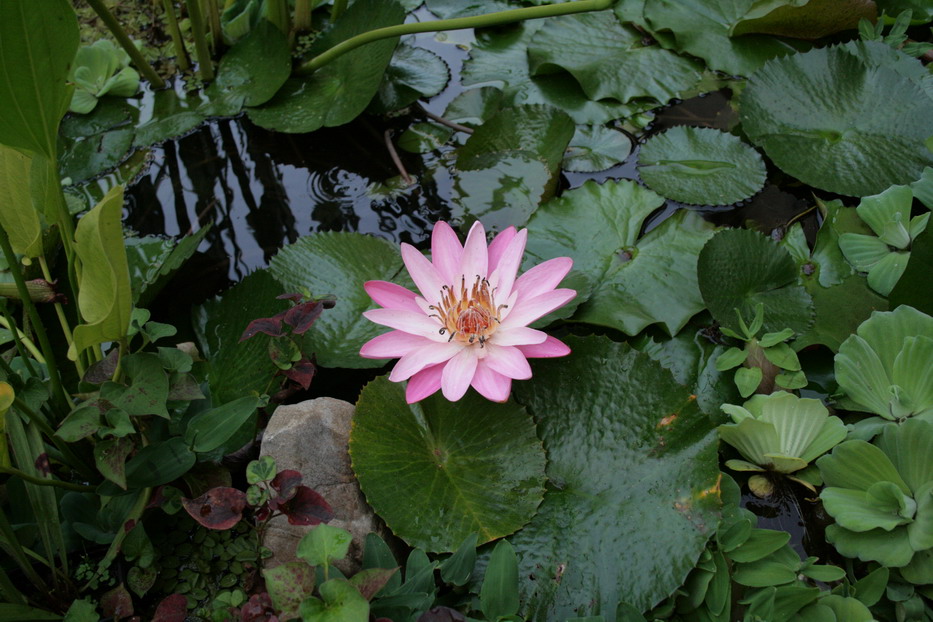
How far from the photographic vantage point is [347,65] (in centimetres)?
214

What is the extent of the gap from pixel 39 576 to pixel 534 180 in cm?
137

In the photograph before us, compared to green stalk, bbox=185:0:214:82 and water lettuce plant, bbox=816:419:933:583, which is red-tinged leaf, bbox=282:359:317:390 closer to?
water lettuce plant, bbox=816:419:933:583

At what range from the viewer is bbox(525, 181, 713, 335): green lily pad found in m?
1.51

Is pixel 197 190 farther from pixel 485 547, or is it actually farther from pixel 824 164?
pixel 824 164

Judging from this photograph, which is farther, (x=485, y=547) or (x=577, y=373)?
(x=577, y=373)

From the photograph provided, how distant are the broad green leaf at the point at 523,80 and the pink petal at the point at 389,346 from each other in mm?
1125

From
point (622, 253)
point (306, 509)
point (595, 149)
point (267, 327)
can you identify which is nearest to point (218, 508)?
point (306, 509)

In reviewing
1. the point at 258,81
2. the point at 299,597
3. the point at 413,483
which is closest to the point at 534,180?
the point at 413,483

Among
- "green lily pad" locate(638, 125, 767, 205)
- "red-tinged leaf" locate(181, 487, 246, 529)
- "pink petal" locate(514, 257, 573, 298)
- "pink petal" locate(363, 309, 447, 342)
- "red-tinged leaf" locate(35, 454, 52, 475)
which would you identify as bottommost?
"green lily pad" locate(638, 125, 767, 205)

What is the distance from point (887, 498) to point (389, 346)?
90 centimetres

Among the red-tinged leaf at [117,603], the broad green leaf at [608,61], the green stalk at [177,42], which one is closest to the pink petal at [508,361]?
the red-tinged leaf at [117,603]

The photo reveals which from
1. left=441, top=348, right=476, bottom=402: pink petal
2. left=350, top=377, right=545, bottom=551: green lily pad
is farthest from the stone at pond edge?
left=441, top=348, right=476, bottom=402: pink petal

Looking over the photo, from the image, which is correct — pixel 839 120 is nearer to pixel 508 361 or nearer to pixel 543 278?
pixel 543 278

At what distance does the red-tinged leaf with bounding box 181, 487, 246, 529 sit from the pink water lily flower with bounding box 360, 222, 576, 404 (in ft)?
1.09
